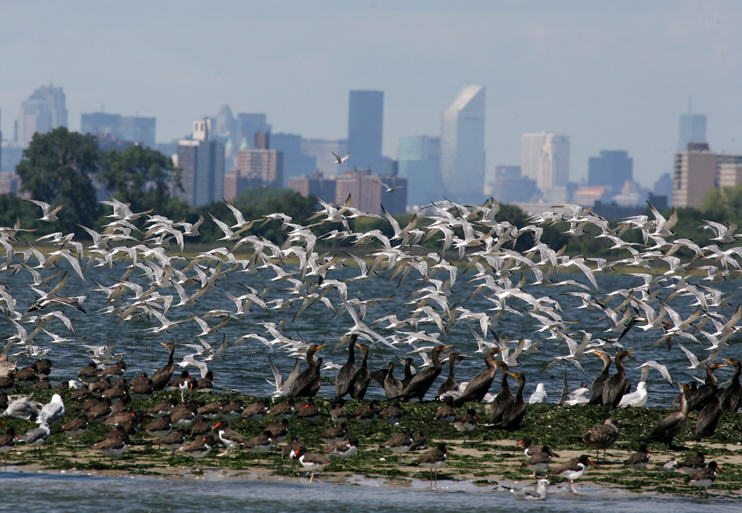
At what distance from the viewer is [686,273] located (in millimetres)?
53531

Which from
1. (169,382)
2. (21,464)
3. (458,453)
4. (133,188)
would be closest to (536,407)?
(458,453)

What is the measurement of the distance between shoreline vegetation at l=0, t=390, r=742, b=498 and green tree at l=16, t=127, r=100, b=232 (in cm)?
15087

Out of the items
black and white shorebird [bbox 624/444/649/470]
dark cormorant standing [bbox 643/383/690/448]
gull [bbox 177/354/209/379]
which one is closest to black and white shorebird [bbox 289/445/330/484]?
black and white shorebird [bbox 624/444/649/470]

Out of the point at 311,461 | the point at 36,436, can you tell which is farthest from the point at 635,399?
the point at 36,436

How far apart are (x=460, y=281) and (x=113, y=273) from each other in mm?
27618

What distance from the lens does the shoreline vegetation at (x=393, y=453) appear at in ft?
90.1

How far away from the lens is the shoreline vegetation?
90.1ft

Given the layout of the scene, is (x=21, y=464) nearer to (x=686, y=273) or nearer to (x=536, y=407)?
(x=536, y=407)

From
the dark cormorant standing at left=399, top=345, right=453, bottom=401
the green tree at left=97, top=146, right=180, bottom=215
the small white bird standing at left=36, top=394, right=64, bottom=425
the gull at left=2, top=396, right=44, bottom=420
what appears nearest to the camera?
the small white bird standing at left=36, top=394, right=64, bottom=425

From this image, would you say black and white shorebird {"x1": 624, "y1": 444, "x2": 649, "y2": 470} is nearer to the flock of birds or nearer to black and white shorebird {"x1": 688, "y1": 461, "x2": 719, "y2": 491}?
black and white shorebird {"x1": 688, "y1": 461, "x2": 719, "y2": 491}

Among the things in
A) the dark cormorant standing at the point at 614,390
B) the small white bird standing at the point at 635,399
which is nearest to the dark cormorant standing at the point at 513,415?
the dark cormorant standing at the point at 614,390

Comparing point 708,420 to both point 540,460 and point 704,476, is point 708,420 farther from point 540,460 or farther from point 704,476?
point 540,460

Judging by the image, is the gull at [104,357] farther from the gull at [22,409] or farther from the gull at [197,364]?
the gull at [22,409]

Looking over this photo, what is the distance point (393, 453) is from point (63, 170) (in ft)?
538
